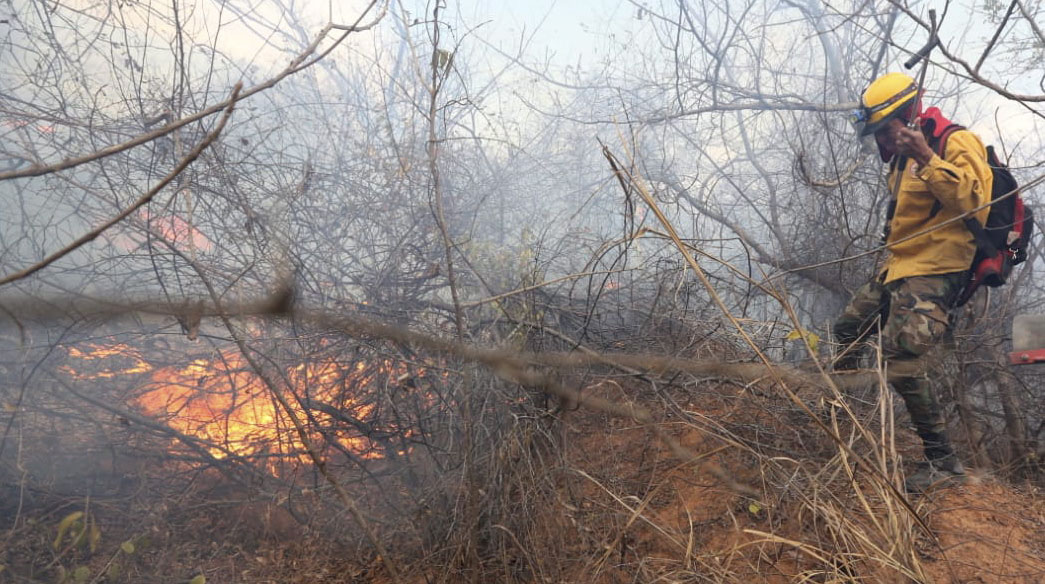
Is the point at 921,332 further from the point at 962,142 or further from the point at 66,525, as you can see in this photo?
the point at 66,525

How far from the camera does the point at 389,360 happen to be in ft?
9.87

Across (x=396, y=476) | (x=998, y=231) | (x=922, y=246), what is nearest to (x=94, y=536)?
(x=396, y=476)

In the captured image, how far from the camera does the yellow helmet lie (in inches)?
108

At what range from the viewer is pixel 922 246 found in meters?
2.80

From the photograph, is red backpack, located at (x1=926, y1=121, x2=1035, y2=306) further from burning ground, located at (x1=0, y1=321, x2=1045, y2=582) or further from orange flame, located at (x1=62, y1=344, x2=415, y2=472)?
orange flame, located at (x1=62, y1=344, x2=415, y2=472)

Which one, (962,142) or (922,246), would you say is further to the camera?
(922,246)

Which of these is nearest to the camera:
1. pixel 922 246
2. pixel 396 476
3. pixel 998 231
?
pixel 998 231

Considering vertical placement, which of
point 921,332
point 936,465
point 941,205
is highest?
point 941,205

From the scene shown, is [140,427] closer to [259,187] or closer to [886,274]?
[259,187]

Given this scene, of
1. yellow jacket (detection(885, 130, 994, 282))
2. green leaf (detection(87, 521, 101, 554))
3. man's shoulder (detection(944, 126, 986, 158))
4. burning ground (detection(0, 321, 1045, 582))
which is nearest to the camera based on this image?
burning ground (detection(0, 321, 1045, 582))

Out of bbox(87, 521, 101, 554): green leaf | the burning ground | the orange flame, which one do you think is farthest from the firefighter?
bbox(87, 521, 101, 554): green leaf

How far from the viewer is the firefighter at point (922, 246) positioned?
2.60 m

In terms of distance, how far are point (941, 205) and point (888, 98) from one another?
21.2 inches

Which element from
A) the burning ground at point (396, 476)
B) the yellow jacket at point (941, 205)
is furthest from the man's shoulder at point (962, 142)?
the burning ground at point (396, 476)
